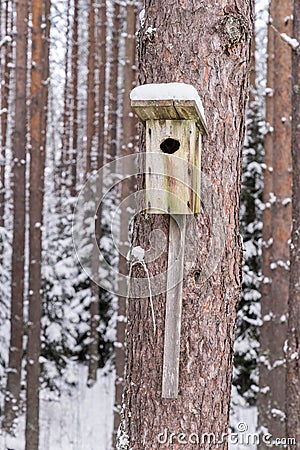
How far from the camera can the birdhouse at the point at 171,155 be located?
8.16 feet

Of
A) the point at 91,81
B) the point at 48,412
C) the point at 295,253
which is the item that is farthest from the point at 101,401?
the point at 295,253

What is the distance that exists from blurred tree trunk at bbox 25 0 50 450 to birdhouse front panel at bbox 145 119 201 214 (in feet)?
18.3

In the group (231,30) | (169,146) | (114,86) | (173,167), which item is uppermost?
(114,86)

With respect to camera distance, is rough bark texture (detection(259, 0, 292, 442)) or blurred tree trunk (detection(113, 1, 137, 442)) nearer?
rough bark texture (detection(259, 0, 292, 442))

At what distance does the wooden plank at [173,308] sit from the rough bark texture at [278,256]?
16.6ft

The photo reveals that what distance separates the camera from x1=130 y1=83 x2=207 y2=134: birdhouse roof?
2414 millimetres

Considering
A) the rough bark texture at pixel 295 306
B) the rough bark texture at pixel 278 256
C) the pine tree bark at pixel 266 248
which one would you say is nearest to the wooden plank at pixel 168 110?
the rough bark texture at pixel 295 306

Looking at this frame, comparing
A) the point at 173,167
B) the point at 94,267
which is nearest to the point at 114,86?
the point at 94,267

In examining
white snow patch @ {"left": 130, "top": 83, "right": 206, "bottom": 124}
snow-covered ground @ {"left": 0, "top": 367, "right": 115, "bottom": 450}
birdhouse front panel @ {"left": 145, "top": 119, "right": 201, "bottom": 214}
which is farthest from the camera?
snow-covered ground @ {"left": 0, "top": 367, "right": 115, "bottom": 450}

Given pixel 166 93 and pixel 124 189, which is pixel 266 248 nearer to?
pixel 124 189

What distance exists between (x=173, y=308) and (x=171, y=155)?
2.03 ft

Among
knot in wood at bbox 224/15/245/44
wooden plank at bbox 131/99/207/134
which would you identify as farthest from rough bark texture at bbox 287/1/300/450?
wooden plank at bbox 131/99/207/134

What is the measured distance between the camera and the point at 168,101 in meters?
2.43

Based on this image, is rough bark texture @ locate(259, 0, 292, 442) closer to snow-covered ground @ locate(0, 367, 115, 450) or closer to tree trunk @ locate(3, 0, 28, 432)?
snow-covered ground @ locate(0, 367, 115, 450)
